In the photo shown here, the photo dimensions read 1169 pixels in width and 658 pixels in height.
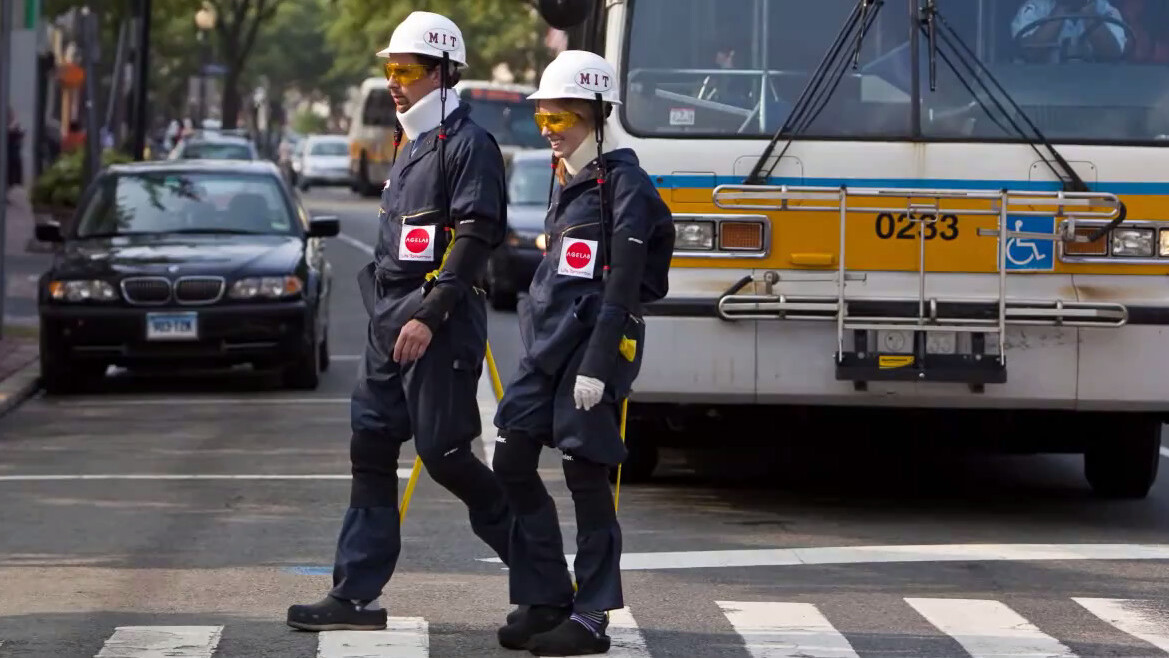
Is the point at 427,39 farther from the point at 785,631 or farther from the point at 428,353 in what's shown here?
the point at 785,631

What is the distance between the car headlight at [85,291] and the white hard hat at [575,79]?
27.2 feet

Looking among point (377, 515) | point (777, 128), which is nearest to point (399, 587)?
point (377, 515)

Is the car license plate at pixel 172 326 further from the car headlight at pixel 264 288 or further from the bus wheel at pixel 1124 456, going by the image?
the bus wheel at pixel 1124 456

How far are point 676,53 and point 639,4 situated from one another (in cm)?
28

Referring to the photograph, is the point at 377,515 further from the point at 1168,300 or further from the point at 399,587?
the point at 1168,300

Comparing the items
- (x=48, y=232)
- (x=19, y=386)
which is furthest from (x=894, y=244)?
(x=19, y=386)

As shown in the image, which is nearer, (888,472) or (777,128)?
(777,128)

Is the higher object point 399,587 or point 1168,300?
point 1168,300

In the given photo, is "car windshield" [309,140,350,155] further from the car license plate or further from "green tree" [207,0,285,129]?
the car license plate

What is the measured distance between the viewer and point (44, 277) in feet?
49.8

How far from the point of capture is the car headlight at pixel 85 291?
49.1 feet

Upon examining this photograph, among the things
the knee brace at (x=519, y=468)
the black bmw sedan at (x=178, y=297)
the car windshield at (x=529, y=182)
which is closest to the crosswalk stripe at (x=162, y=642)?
the knee brace at (x=519, y=468)

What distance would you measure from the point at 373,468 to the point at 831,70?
3.53m

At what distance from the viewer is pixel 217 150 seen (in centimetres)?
4106
